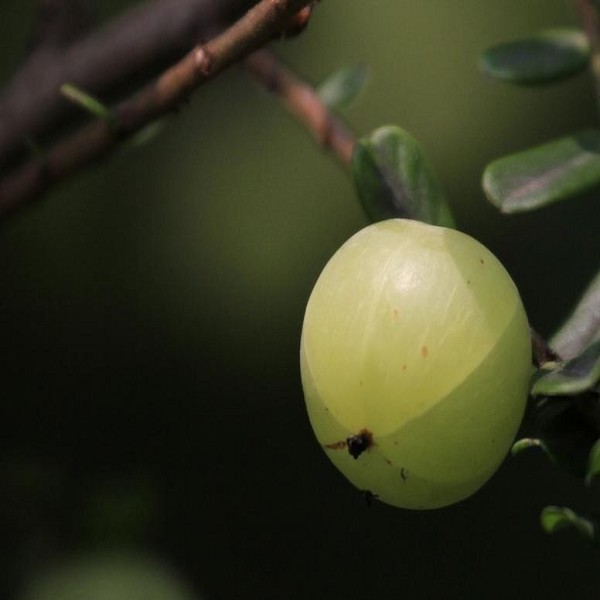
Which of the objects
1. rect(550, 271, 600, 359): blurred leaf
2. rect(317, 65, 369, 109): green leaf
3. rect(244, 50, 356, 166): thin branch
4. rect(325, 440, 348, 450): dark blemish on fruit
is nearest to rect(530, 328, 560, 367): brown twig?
rect(550, 271, 600, 359): blurred leaf

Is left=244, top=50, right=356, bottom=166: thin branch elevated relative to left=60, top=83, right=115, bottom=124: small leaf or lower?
lower

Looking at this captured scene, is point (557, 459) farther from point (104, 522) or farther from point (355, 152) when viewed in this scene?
point (104, 522)

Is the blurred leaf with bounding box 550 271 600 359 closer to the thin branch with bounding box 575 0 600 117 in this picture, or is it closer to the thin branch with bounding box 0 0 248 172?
the thin branch with bounding box 575 0 600 117

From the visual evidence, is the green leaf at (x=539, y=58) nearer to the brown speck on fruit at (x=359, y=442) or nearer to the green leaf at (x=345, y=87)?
the green leaf at (x=345, y=87)

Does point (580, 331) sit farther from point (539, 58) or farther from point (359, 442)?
point (539, 58)

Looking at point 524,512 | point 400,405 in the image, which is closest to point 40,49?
point 400,405
